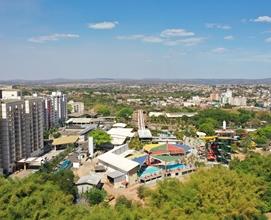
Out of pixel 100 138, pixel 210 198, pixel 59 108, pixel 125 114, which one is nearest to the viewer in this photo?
pixel 210 198

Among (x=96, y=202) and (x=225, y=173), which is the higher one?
(x=225, y=173)

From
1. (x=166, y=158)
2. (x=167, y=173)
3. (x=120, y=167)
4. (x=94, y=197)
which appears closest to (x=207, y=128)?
(x=166, y=158)

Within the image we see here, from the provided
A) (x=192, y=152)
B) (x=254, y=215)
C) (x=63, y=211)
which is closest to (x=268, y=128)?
(x=192, y=152)

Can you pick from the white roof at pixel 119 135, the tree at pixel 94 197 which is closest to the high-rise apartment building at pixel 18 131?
the white roof at pixel 119 135

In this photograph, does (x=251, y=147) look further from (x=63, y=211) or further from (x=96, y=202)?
(x=63, y=211)

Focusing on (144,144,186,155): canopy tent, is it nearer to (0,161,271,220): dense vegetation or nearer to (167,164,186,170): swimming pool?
(167,164,186,170): swimming pool

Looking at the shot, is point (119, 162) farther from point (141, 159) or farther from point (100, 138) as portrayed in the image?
point (100, 138)

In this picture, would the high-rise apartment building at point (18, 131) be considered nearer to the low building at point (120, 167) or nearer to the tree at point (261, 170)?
the low building at point (120, 167)

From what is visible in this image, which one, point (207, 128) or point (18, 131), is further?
point (207, 128)

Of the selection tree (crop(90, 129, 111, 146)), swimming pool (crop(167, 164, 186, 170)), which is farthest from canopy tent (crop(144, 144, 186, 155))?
tree (crop(90, 129, 111, 146))
